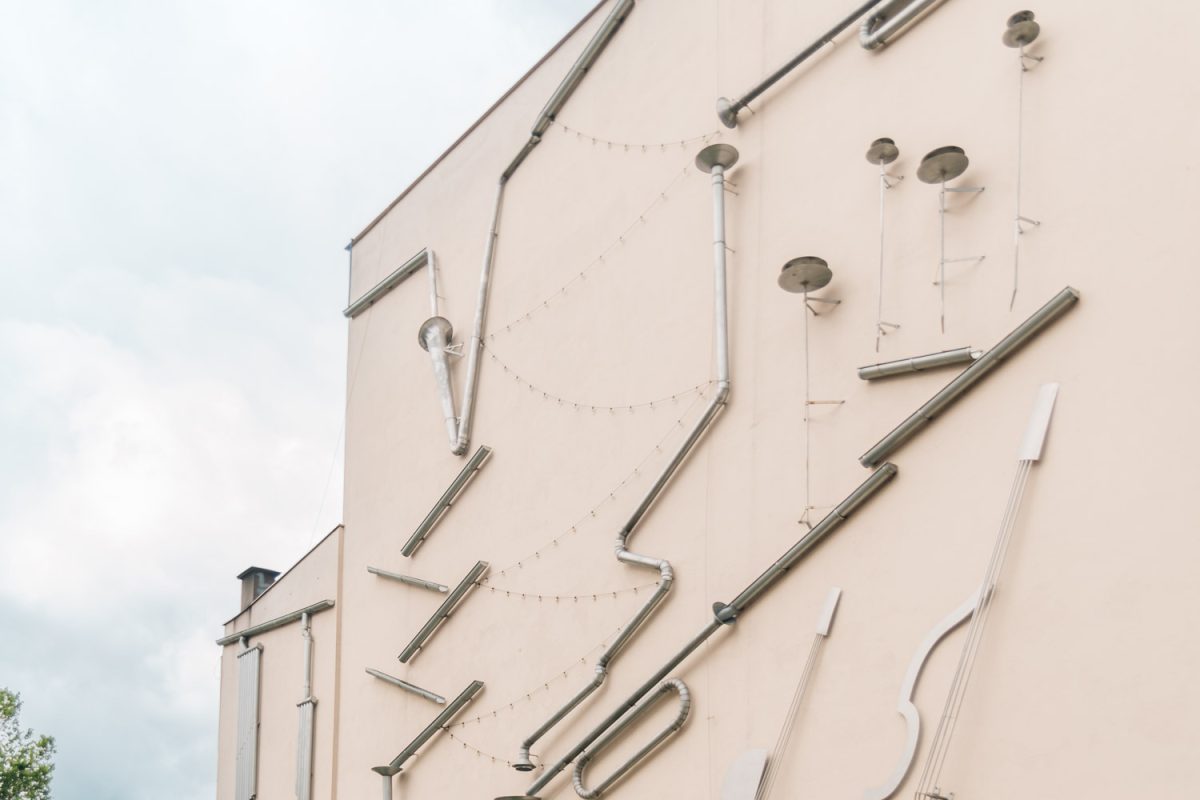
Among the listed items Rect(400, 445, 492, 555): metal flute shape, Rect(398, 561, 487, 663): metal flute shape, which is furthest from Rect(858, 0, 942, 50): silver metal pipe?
Rect(398, 561, 487, 663): metal flute shape

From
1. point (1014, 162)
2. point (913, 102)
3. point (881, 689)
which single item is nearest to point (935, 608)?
point (881, 689)

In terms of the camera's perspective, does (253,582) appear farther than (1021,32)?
Yes

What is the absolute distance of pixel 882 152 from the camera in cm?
884

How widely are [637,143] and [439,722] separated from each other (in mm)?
5282

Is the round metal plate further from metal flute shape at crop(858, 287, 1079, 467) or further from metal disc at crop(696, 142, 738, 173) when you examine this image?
metal disc at crop(696, 142, 738, 173)

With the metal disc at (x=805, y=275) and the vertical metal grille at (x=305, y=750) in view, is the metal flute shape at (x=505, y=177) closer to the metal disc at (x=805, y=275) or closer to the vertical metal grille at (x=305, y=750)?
the vertical metal grille at (x=305, y=750)

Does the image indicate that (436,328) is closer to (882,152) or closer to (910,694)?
(882,152)

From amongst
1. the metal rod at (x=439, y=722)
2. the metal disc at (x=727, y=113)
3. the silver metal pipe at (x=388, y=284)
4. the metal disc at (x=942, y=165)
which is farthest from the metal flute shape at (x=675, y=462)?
the silver metal pipe at (x=388, y=284)

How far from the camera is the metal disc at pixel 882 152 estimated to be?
8.80 metres

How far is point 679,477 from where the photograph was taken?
9.88 m

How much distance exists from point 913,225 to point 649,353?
102 inches

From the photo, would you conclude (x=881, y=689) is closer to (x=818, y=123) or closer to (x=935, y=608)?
(x=935, y=608)

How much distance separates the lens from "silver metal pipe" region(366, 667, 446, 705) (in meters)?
11.8

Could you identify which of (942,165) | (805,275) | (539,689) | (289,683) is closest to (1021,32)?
(942,165)
